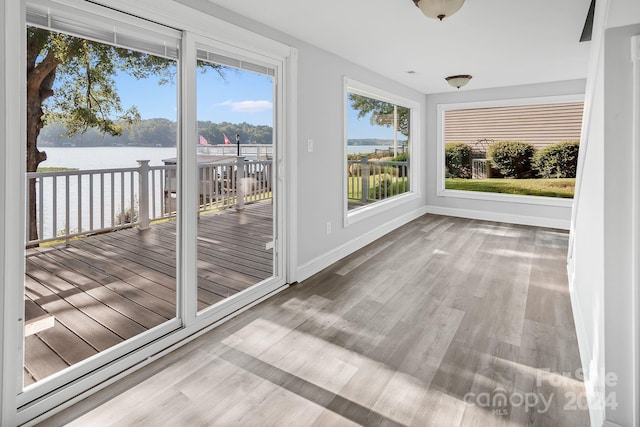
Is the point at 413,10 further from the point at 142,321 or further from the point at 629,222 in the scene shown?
the point at 142,321

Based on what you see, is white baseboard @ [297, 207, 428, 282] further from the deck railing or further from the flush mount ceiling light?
the flush mount ceiling light

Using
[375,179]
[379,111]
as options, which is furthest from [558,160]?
[379,111]

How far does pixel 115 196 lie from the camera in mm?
2502

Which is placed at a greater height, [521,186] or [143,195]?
[521,186]

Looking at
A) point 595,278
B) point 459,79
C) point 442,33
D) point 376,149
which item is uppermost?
point 459,79

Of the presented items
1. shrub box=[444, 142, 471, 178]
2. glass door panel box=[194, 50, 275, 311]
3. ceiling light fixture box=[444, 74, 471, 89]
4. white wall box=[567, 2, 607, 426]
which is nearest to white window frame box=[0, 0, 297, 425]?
glass door panel box=[194, 50, 275, 311]

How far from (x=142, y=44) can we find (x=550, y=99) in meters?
5.78

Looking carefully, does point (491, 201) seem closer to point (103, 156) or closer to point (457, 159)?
point (457, 159)

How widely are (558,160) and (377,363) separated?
19.9 ft

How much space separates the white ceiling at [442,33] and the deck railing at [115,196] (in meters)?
1.23

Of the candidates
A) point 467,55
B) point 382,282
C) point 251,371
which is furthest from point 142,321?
point 467,55

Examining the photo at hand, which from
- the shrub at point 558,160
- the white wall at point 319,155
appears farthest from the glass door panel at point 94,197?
the shrub at point 558,160

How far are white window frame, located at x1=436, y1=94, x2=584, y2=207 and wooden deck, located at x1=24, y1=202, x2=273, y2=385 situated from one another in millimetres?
4563

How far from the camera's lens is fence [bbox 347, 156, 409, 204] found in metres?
5.18
